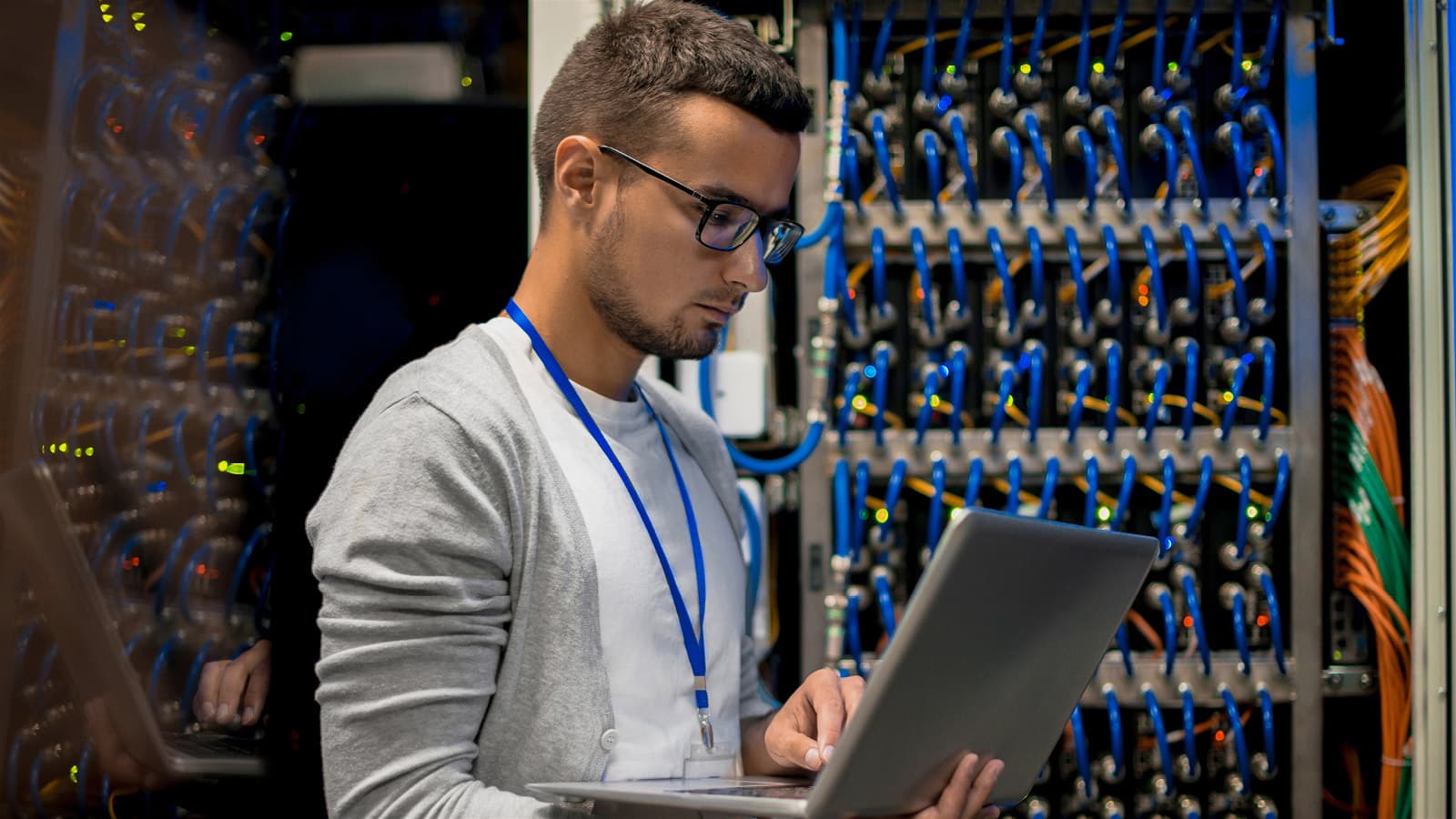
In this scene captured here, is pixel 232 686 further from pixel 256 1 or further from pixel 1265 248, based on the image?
pixel 1265 248

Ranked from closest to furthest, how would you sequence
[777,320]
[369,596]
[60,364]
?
[369,596] → [60,364] → [777,320]

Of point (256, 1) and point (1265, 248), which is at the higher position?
point (256, 1)

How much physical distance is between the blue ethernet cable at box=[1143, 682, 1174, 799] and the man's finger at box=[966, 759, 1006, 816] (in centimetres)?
86

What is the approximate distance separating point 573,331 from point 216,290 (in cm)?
74

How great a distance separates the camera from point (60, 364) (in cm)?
135

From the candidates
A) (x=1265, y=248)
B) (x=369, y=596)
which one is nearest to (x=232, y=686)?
(x=369, y=596)

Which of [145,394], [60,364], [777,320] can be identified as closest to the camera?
[60,364]

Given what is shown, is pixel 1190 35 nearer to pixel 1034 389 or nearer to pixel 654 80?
pixel 1034 389

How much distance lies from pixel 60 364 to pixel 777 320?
4.01 feet

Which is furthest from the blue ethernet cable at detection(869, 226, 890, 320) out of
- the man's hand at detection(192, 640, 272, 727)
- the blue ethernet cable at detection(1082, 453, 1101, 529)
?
the man's hand at detection(192, 640, 272, 727)

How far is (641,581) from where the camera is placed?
1.33 m

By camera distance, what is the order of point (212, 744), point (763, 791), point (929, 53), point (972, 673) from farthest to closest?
point (929, 53)
point (212, 744)
point (763, 791)
point (972, 673)

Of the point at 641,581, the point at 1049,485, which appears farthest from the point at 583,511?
the point at 1049,485

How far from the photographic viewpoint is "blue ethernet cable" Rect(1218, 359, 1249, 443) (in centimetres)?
196
